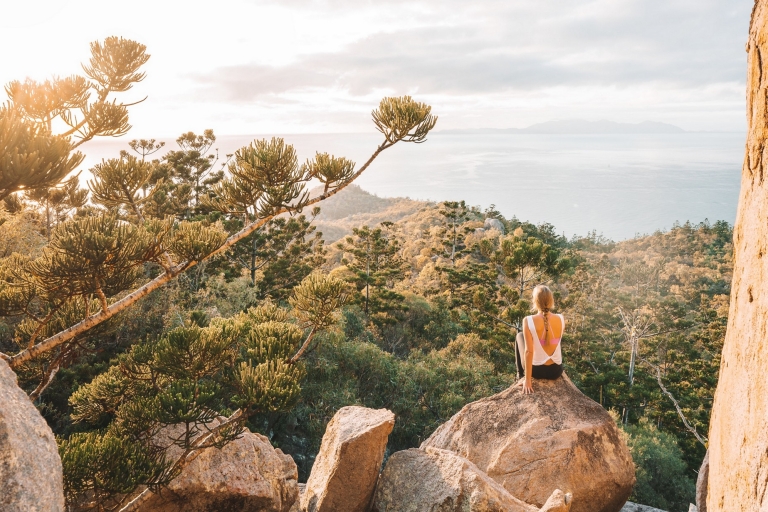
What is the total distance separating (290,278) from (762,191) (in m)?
20.8

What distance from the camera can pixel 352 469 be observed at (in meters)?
4.75

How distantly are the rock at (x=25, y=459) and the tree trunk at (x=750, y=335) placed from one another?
3.28m

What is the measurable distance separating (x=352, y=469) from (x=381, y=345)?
691 inches

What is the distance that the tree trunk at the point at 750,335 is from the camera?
1.68 meters

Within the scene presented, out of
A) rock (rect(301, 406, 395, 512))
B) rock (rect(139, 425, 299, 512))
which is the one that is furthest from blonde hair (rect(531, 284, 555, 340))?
rock (rect(139, 425, 299, 512))

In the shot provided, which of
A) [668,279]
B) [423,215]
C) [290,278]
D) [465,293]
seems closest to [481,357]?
[465,293]

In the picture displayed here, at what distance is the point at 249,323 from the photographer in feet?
16.9

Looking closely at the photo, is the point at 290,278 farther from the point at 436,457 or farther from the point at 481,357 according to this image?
the point at 436,457

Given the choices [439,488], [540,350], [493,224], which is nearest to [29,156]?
[439,488]

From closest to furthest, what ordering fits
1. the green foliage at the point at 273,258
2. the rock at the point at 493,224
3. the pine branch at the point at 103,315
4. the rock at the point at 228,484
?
the pine branch at the point at 103,315
the rock at the point at 228,484
the green foliage at the point at 273,258
the rock at the point at 493,224

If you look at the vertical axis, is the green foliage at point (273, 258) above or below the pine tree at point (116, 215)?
below

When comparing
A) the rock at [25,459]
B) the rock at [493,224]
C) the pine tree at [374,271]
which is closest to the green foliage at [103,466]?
the rock at [25,459]

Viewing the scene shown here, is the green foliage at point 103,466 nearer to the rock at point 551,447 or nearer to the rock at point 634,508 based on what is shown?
the rock at point 551,447

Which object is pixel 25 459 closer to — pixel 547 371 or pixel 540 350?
pixel 540 350
